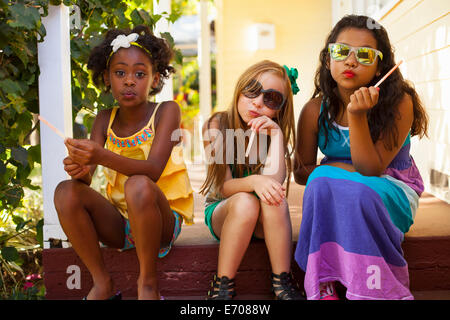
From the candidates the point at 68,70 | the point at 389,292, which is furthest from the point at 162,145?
the point at 389,292

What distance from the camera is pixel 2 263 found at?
7.87ft

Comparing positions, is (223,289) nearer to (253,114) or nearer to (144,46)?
(253,114)

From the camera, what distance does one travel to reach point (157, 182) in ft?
6.62

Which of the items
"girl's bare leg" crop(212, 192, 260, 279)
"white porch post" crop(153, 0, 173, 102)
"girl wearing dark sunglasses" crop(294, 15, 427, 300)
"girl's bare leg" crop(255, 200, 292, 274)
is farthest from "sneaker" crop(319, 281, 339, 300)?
"white porch post" crop(153, 0, 173, 102)

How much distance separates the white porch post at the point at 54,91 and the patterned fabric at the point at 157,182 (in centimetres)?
20

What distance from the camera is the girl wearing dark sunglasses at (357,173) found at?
162 centimetres

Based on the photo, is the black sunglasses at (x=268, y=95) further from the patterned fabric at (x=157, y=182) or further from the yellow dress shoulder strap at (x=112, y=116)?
the yellow dress shoulder strap at (x=112, y=116)

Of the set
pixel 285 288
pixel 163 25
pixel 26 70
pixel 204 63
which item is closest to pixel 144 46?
pixel 26 70

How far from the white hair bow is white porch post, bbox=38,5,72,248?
0.71ft

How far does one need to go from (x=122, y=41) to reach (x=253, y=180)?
0.80 meters

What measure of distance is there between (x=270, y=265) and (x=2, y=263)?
138 cm

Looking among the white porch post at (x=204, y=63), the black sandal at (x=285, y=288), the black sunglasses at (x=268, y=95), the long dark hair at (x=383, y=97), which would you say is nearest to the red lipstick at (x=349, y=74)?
the long dark hair at (x=383, y=97)

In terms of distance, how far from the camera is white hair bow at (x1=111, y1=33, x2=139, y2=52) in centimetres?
196

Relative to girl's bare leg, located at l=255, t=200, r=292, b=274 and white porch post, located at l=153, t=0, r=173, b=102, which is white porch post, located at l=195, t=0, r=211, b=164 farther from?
girl's bare leg, located at l=255, t=200, r=292, b=274
